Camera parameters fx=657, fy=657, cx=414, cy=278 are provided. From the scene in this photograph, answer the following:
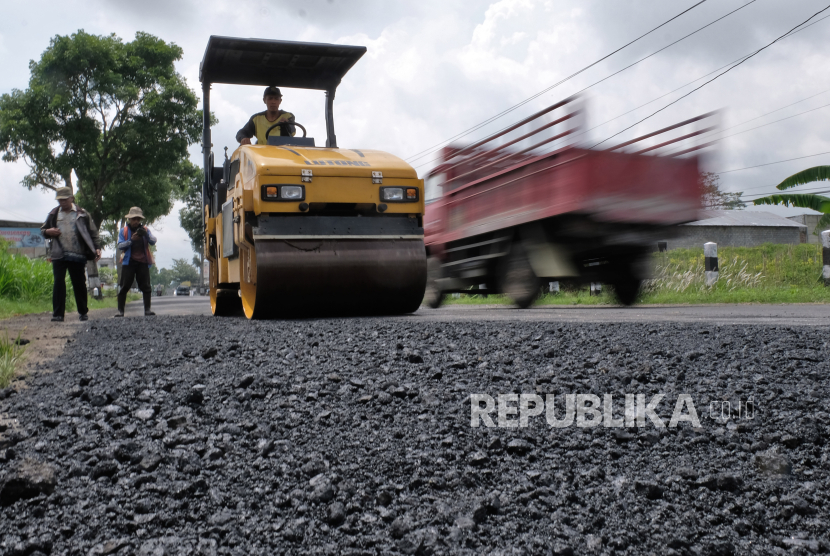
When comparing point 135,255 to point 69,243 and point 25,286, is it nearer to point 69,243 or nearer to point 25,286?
point 69,243

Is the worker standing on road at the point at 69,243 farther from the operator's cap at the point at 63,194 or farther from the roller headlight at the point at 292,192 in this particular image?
the roller headlight at the point at 292,192

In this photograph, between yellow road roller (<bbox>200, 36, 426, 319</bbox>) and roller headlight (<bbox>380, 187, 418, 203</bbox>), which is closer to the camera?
yellow road roller (<bbox>200, 36, 426, 319</bbox>)

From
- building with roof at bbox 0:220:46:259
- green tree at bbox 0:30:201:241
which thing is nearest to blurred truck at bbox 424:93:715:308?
green tree at bbox 0:30:201:241

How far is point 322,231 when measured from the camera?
231 inches

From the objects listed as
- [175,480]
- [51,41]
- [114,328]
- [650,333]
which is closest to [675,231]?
[650,333]

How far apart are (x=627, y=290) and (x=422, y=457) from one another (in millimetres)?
6742

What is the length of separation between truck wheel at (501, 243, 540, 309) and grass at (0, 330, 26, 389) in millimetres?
5047

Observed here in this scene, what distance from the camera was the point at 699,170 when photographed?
7500 millimetres

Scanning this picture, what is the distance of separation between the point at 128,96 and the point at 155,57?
2154 millimetres

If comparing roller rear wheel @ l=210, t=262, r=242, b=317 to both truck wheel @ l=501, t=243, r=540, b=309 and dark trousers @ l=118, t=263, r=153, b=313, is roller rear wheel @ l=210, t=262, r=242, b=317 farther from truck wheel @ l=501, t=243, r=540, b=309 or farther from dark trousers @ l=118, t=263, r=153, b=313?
truck wheel @ l=501, t=243, r=540, b=309

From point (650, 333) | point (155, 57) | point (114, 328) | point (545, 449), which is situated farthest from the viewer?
point (155, 57)

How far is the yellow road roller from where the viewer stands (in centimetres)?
571

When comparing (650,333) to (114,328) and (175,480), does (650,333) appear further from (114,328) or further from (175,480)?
(114,328)

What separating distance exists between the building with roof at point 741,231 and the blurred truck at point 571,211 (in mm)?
34796
